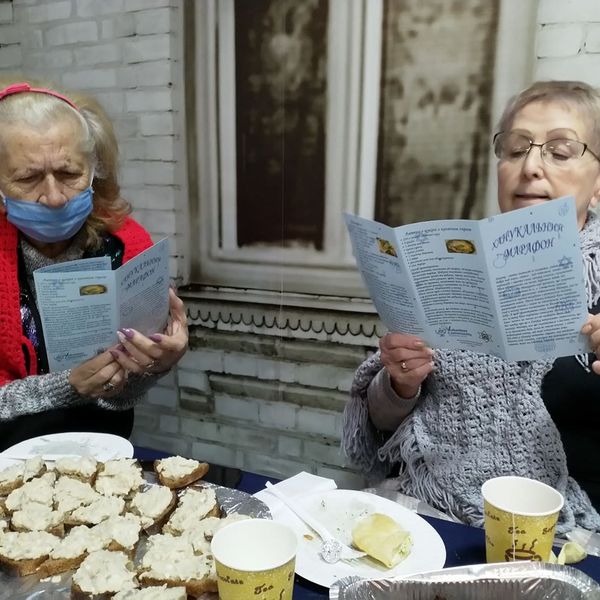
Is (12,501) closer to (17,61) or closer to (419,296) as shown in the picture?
(419,296)

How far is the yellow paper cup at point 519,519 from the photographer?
805mm

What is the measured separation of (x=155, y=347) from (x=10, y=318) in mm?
397

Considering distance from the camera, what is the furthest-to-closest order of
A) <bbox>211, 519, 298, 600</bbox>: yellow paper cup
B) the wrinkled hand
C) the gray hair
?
the gray hair
the wrinkled hand
<bbox>211, 519, 298, 600</bbox>: yellow paper cup

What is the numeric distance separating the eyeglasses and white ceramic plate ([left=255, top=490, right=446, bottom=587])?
0.76 m

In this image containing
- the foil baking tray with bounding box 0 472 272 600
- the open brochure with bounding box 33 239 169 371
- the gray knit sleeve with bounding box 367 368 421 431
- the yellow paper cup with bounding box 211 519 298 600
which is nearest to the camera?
the yellow paper cup with bounding box 211 519 298 600

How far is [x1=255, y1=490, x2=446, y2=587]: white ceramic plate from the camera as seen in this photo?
0.88 metres

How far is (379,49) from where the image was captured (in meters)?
1.78

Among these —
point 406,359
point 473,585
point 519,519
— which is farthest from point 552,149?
point 473,585

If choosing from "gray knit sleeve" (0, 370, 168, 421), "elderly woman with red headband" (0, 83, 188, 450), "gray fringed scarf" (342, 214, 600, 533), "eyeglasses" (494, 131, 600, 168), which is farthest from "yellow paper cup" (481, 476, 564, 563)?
"gray knit sleeve" (0, 370, 168, 421)

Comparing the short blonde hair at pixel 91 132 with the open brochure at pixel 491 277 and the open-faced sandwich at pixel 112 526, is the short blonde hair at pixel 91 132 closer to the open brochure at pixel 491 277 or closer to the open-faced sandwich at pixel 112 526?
the open-faced sandwich at pixel 112 526

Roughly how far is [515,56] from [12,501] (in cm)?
163

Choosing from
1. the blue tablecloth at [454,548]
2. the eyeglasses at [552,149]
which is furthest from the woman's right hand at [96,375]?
the eyeglasses at [552,149]

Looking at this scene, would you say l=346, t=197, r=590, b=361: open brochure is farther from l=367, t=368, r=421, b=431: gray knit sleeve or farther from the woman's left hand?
the woman's left hand

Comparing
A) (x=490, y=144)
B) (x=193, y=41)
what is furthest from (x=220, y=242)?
(x=490, y=144)
